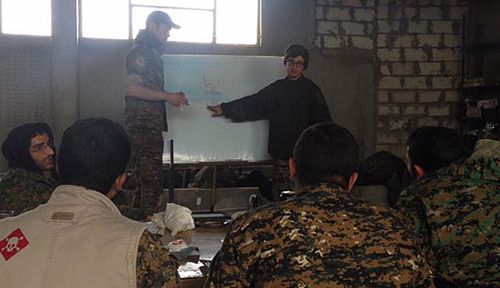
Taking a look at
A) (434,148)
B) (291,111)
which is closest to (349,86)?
(291,111)

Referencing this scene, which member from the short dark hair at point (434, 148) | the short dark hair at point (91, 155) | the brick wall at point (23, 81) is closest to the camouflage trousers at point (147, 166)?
the brick wall at point (23, 81)

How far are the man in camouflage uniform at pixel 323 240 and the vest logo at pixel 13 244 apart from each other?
1.71ft

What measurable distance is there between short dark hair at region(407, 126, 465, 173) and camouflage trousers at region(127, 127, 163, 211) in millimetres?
2568

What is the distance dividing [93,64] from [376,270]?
4558 mm

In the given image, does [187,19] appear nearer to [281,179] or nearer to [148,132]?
[148,132]

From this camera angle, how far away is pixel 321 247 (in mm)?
1407

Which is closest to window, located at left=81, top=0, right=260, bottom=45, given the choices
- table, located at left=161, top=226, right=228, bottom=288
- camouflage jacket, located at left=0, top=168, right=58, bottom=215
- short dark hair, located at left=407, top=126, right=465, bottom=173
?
table, located at left=161, top=226, right=228, bottom=288

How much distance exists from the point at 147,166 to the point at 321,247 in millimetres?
3064

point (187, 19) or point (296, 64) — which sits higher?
point (187, 19)

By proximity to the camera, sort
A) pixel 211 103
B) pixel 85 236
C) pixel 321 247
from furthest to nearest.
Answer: pixel 211 103 → pixel 321 247 → pixel 85 236

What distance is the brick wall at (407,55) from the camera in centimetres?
609

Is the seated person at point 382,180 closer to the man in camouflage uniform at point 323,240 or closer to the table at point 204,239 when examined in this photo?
the table at point 204,239

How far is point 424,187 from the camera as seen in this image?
2.01 m

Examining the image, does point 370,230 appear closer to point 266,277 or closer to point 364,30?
point 266,277
